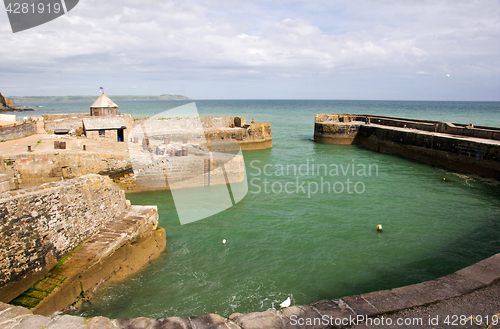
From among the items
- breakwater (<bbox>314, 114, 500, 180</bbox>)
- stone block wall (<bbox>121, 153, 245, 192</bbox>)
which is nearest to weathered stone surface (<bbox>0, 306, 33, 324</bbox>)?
stone block wall (<bbox>121, 153, 245, 192</bbox>)

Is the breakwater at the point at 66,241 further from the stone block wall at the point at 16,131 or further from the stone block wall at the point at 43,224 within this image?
the stone block wall at the point at 16,131

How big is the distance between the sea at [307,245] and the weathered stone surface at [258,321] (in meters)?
2.23

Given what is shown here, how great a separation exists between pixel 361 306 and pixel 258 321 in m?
1.60

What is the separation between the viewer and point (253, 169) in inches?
774

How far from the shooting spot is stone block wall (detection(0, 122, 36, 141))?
18.1m

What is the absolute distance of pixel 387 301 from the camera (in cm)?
462

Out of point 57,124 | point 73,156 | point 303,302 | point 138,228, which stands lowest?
point 303,302

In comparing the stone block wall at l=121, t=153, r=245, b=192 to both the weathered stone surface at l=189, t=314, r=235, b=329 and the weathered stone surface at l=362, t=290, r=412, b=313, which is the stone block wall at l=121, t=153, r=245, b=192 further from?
the weathered stone surface at l=362, t=290, r=412, b=313

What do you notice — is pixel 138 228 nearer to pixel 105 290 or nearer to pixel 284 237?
pixel 105 290

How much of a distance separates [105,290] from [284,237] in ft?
17.7

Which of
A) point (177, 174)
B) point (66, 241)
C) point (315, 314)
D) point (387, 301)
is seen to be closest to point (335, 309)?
point (315, 314)

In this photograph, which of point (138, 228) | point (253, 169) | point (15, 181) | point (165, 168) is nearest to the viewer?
point (138, 228)

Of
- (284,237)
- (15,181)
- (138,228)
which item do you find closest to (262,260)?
(284,237)

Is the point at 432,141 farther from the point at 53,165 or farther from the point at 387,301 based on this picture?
the point at 53,165
